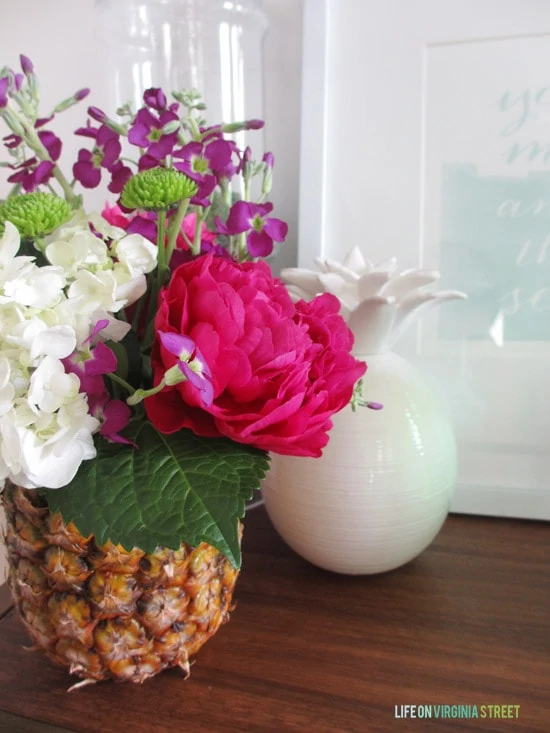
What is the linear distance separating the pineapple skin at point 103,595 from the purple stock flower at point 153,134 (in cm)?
27

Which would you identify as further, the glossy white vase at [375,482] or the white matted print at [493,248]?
the white matted print at [493,248]

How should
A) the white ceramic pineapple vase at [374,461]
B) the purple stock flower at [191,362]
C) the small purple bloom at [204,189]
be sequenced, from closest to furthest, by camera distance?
the purple stock flower at [191,362]
the small purple bloom at [204,189]
the white ceramic pineapple vase at [374,461]

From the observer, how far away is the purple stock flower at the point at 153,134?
0.47 metres

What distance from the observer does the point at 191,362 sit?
376 mm

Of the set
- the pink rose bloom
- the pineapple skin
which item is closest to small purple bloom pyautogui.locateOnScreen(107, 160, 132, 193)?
the pink rose bloom

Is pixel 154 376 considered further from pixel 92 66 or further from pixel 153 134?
pixel 92 66

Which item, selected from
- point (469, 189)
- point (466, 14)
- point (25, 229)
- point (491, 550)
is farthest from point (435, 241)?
point (25, 229)

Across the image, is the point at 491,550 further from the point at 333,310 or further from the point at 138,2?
the point at 138,2

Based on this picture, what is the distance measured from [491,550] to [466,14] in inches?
23.8

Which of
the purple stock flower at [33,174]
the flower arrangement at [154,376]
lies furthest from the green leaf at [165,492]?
the purple stock flower at [33,174]

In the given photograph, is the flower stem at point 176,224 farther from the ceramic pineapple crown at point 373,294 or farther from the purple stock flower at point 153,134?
the ceramic pineapple crown at point 373,294

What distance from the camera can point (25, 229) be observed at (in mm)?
412

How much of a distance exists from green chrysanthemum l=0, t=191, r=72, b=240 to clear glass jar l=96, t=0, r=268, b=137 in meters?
0.45

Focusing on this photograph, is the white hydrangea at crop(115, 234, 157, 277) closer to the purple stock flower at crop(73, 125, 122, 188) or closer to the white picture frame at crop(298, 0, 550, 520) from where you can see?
the purple stock flower at crop(73, 125, 122, 188)
